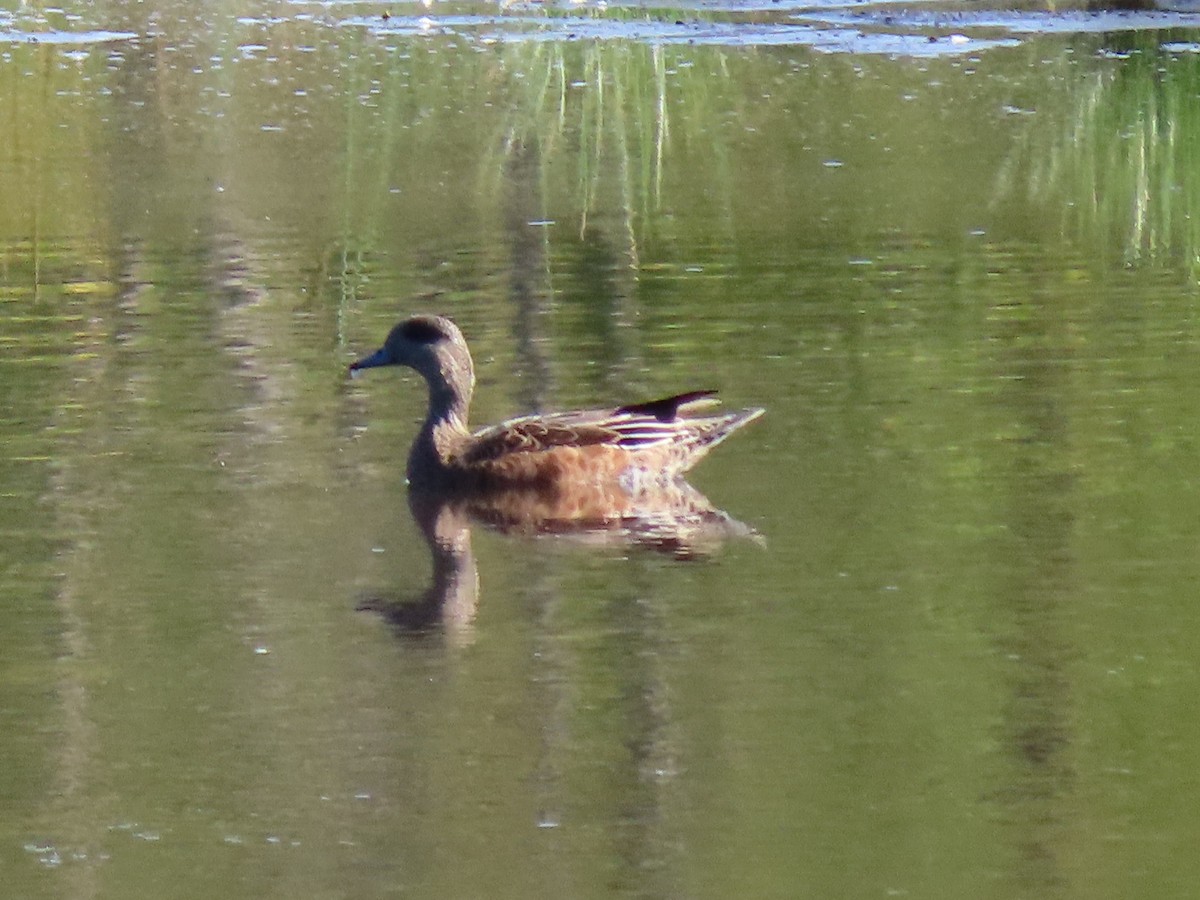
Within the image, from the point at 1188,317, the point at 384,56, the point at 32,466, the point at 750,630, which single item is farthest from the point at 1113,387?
the point at 384,56

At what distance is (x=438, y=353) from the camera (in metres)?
9.03

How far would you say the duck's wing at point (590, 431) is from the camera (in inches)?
328

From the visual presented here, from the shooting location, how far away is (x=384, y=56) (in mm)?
17891

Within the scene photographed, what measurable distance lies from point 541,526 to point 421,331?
1251 millimetres

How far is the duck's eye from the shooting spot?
9.03 meters

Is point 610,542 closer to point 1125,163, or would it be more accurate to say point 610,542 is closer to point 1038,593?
point 1038,593

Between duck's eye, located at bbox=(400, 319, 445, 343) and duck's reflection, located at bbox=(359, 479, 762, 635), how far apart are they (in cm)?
73

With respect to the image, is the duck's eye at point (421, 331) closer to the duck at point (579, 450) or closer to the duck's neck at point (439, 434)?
the duck's neck at point (439, 434)

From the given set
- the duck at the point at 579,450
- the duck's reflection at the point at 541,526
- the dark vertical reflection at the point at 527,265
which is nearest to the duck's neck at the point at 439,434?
the duck at the point at 579,450

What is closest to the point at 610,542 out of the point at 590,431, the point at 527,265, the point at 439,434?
the point at 590,431

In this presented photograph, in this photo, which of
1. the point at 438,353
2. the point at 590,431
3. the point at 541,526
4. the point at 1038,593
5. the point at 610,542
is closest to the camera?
the point at 1038,593

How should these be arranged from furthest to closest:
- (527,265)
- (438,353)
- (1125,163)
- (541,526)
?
(1125,163)
(527,265)
(438,353)
(541,526)

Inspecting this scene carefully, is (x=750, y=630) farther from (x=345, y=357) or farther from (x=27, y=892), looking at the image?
(x=345, y=357)

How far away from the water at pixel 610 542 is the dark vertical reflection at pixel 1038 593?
2 cm
